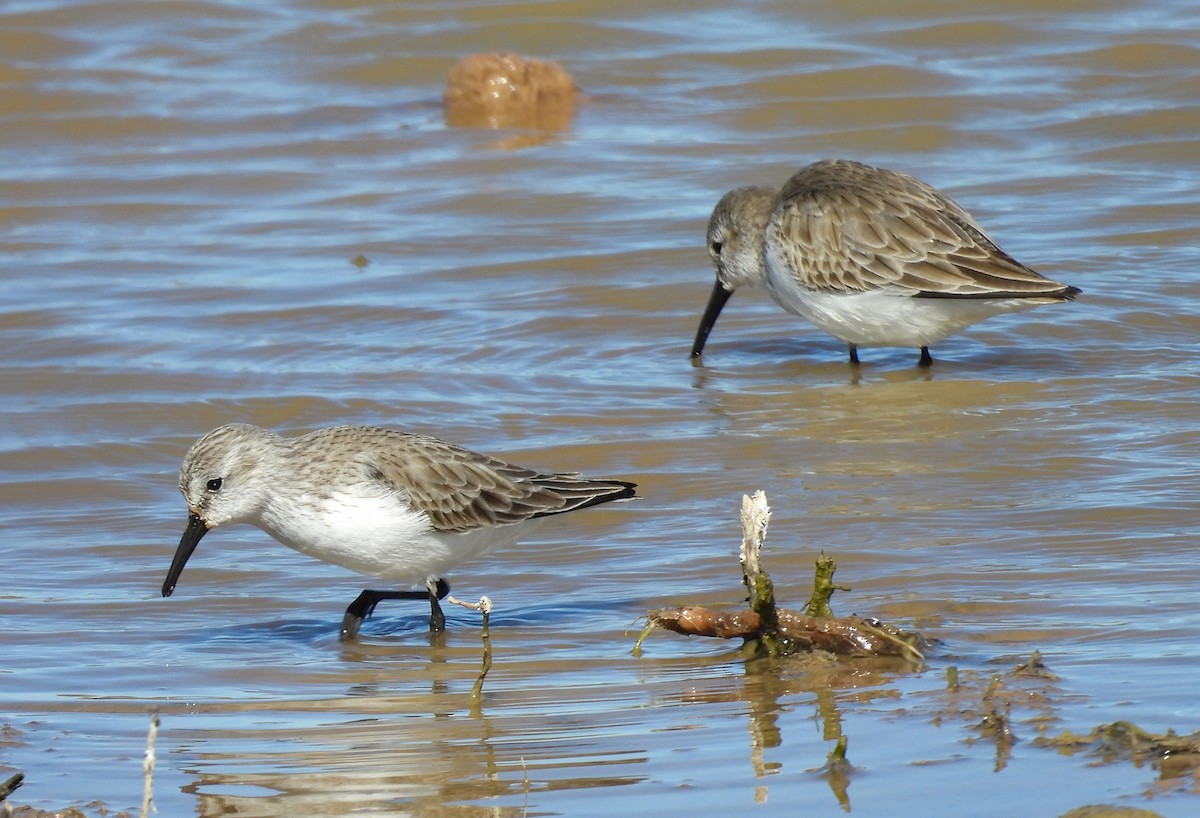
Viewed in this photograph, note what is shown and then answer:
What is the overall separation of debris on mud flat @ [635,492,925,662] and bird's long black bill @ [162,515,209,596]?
6.24 feet

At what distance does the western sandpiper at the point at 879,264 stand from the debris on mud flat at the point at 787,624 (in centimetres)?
440

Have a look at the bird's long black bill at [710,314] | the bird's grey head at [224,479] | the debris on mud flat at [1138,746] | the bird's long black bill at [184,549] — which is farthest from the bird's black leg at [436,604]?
the bird's long black bill at [710,314]

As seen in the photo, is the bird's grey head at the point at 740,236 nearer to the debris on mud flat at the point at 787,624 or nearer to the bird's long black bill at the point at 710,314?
the bird's long black bill at the point at 710,314

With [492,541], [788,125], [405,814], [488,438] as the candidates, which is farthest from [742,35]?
[405,814]

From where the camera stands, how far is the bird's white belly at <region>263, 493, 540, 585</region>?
6.60 m

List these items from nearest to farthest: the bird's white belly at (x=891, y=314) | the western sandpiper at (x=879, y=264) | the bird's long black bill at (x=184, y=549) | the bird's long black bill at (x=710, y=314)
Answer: the bird's long black bill at (x=184, y=549)
the western sandpiper at (x=879, y=264)
the bird's white belly at (x=891, y=314)
the bird's long black bill at (x=710, y=314)

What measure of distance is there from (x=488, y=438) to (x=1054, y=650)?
396cm

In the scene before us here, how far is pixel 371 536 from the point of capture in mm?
6629

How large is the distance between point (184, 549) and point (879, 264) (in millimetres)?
4931

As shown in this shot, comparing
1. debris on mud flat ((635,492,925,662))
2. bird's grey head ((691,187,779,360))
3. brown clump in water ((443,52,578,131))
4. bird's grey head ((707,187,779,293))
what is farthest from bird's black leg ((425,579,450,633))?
brown clump in water ((443,52,578,131))

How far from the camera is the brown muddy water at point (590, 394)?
17.0ft

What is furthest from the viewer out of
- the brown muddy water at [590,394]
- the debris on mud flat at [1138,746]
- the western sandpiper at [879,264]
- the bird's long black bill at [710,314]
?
the bird's long black bill at [710,314]

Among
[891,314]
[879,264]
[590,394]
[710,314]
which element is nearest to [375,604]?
[590,394]

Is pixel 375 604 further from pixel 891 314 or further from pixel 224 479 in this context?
pixel 891 314
